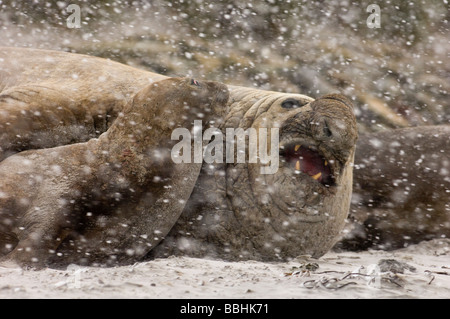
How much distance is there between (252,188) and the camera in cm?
396

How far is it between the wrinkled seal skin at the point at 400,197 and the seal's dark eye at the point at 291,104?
6.33ft

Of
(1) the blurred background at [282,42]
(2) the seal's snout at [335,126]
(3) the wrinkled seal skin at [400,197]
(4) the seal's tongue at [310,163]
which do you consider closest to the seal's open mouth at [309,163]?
(4) the seal's tongue at [310,163]

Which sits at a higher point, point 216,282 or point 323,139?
point 323,139

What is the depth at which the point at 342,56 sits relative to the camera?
30.0 ft

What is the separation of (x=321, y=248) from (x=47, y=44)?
6003mm

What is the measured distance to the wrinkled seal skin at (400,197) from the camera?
555 cm

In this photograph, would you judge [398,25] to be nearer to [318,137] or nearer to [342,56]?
[342,56]

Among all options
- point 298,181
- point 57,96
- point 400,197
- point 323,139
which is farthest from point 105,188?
point 400,197

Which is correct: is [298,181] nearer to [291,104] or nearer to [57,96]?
[291,104]

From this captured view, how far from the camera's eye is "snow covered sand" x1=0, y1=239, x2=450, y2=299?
96.4 inches

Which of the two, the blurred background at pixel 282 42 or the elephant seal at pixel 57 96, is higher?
the elephant seal at pixel 57 96

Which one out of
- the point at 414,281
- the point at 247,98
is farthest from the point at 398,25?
the point at 414,281

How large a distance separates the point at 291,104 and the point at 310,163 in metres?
0.51

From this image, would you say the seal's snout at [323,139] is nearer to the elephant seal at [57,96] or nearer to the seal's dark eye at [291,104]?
the seal's dark eye at [291,104]
